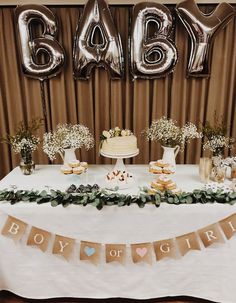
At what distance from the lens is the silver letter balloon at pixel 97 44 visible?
1.93m

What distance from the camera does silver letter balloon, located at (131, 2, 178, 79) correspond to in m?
1.91

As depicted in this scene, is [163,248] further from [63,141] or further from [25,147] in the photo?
[25,147]

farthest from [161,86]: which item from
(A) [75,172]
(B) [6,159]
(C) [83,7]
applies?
(B) [6,159]

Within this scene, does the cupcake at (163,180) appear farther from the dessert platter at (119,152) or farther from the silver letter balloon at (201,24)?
the silver letter balloon at (201,24)

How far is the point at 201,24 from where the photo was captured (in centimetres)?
192

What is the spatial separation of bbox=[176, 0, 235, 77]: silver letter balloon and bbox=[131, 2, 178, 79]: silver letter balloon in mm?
120

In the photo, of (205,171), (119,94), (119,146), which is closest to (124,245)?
(119,146)

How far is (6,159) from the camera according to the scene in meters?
2.39

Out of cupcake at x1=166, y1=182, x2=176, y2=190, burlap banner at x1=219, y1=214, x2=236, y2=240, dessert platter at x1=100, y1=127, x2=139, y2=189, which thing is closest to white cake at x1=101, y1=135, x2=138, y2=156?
dessert platter at x1=100, y1=127, x2=139, y2=189

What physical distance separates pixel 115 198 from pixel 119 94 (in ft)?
3.23

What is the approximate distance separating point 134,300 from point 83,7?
82.7 inches

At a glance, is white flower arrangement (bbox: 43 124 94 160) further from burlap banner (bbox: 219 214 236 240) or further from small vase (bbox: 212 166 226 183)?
burlap banner (bbox: 219 214 236 240)

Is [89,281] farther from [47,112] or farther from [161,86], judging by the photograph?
[161,86]

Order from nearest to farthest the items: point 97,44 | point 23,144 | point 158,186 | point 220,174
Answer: point 158,186 → point 220,174 → point 23,144 → point 97,44
